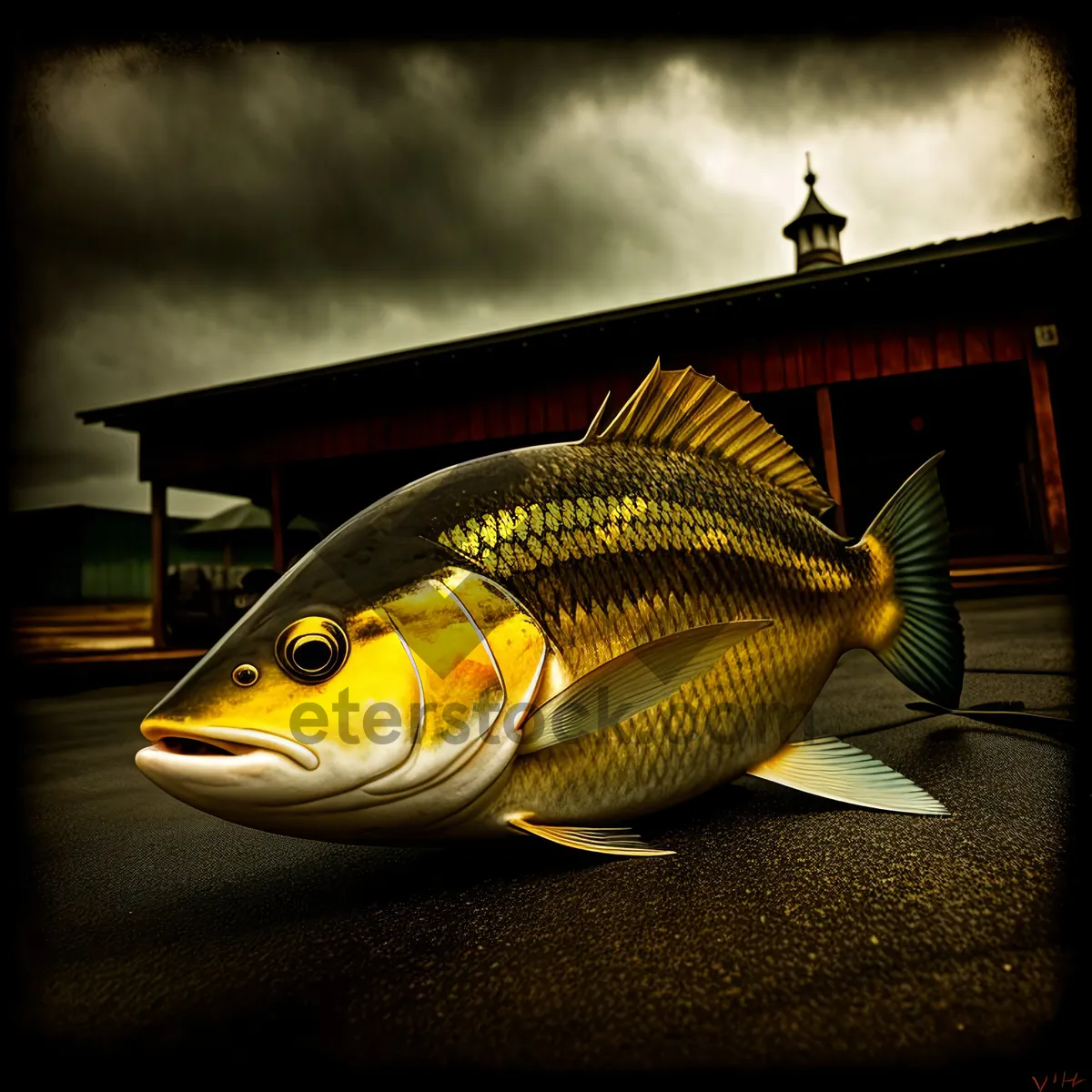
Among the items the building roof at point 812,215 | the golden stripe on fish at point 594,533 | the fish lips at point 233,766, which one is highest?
the building roof at point 812,215

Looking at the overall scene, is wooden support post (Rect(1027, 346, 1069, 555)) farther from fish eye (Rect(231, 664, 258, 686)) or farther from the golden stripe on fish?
fish eye (Rect(231, 664, 258, 686))

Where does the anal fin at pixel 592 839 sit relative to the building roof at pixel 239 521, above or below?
below

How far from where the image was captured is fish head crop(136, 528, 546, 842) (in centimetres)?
83

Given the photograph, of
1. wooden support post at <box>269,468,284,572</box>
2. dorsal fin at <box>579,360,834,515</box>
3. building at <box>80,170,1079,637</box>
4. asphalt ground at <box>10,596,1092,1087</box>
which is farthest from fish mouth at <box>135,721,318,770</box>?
wooden support post at <box>269,468,284,572</box>

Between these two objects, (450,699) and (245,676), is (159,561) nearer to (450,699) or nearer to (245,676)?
(245,676)

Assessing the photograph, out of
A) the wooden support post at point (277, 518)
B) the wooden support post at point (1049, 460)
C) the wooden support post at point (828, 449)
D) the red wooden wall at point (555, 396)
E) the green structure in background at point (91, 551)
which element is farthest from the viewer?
the green structure in background at point (91, 551)

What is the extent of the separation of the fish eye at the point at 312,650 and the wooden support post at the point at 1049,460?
7.35m

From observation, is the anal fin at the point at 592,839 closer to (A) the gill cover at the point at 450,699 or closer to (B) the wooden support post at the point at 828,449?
(A) the gill cover at the point at 450,699

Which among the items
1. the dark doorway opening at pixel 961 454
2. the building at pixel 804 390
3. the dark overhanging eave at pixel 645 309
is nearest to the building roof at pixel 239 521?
the building at pixel 804 390

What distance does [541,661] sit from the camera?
97 centimetres

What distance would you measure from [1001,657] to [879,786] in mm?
2462

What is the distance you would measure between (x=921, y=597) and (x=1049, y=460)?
6.42 m

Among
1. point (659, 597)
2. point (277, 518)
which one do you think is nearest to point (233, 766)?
point (659, 597)

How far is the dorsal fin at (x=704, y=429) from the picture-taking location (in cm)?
127
